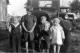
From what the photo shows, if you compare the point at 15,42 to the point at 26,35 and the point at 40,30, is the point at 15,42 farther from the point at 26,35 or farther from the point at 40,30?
the point at 40,30

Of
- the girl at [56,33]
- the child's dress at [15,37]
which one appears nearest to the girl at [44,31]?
the girl at [56,33]

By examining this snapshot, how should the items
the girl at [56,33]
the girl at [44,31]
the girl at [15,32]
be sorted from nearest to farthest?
A: the girl at [56,33] < the girl at [44,31] < the girl at [15,32]

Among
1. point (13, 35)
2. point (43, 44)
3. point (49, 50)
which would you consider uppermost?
point (13, 35)

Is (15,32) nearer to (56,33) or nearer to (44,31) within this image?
(44,31)

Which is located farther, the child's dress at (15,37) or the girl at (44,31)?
the child's dress at (15,37)

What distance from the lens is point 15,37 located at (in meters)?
5.24

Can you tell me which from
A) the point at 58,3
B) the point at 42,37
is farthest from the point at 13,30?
the point at 58,3

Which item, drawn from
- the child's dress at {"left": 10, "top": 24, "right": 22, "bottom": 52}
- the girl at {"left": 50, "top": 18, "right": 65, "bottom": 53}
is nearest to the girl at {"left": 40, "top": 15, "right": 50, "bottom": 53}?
the girl at {"left": 50, "top": 18, "right": 65, "bottom": 53}

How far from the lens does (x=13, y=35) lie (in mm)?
5211

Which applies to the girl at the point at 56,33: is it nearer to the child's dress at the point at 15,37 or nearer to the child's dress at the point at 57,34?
the child's dress at the point at 57,34

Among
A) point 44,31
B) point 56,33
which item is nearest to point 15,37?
point 44,31

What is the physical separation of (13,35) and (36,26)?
2.91ft

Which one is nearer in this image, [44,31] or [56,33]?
[56,33]

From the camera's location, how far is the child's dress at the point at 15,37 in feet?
16.8
